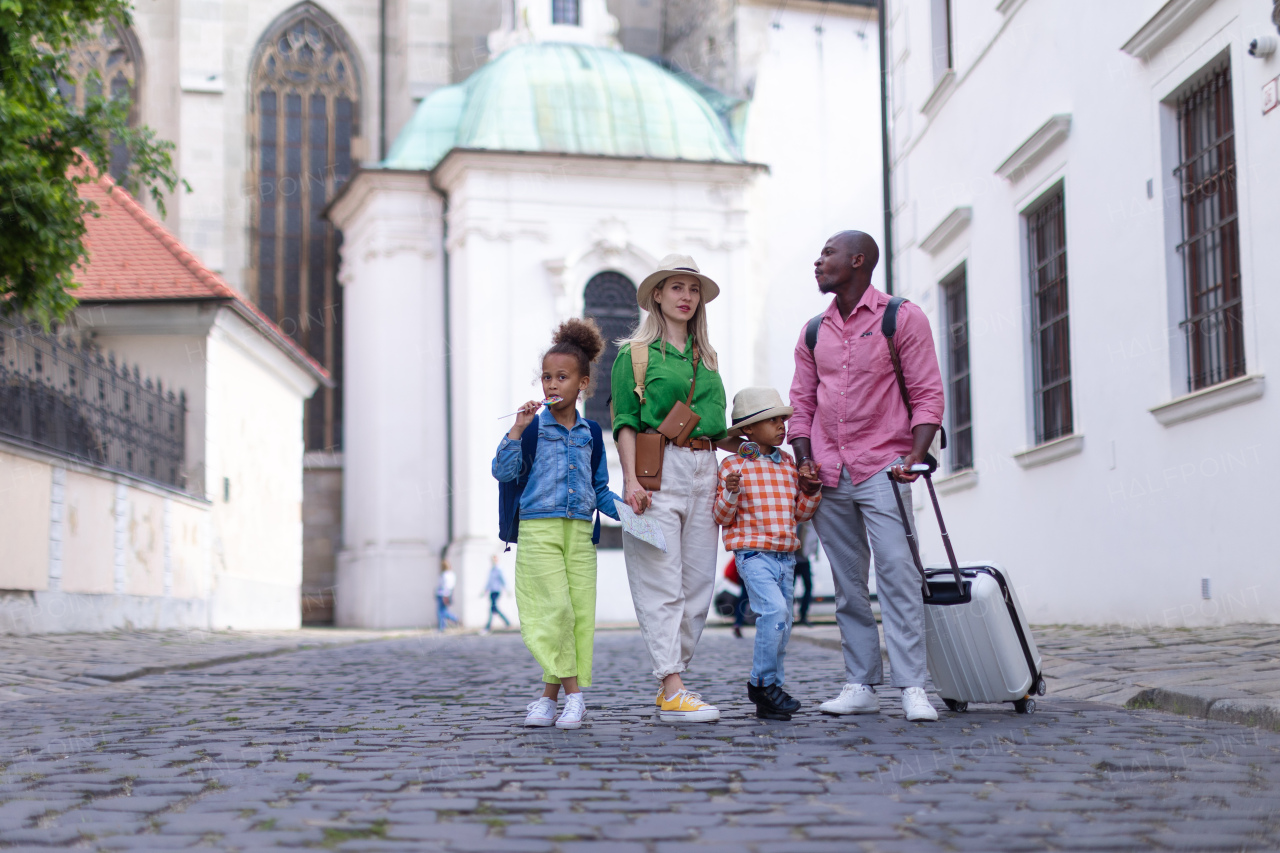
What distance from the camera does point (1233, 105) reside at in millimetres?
8820

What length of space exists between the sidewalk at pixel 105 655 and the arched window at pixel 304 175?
1455 cm

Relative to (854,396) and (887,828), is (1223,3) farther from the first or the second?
(887,828)

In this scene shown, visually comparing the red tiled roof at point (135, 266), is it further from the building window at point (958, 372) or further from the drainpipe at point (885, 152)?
the building window at point (958, 372)

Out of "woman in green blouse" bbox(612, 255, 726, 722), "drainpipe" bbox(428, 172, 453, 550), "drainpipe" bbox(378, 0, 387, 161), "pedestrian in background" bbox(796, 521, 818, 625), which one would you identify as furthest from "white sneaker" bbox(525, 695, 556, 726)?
"drainpipe" bbox(378, 0, 387, 161)

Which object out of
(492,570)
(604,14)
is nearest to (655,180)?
(604,14)

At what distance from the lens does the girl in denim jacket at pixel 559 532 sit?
5316 mm

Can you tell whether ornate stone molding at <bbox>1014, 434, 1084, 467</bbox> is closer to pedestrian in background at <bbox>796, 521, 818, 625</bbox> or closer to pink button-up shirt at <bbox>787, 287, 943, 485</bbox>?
pedestrian in background at <bbox>796, 521, 818, 625</bbox>

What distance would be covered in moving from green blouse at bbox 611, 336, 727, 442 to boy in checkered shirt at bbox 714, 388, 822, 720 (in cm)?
11

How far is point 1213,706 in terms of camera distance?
5328mm

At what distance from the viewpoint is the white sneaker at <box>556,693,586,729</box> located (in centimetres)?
534

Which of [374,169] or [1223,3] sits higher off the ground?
[374,169]

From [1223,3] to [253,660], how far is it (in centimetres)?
822

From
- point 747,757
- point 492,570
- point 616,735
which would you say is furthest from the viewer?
point 492,570

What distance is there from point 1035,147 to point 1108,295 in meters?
1.88
